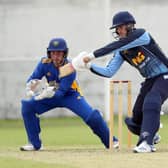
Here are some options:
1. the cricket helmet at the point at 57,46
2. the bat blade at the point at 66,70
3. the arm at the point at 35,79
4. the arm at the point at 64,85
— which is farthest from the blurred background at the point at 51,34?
the bat blade at the point at 66,70

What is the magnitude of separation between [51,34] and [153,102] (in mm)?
10745

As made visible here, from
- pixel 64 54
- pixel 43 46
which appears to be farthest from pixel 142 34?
pixel 43 46

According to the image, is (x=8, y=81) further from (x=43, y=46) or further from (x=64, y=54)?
(x=64, y=54)

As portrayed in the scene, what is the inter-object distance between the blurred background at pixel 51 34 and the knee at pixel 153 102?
33.2ft

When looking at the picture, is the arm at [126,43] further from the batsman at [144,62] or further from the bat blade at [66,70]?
the bat blade at [66,70]

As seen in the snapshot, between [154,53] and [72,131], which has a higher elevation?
[154,53]

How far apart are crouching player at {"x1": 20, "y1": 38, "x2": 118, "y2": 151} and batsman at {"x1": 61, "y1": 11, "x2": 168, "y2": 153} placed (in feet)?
1.86

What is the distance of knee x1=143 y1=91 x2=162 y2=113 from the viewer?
10.9 meters

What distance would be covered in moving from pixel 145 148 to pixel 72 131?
629 cm

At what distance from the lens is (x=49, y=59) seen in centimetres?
1195

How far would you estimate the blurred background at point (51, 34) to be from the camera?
21.4 metres

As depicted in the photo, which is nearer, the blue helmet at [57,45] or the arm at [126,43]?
the arm at [126,43]

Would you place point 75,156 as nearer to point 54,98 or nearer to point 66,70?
point 66,70

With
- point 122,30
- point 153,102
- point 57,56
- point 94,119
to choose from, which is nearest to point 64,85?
point 57,56
